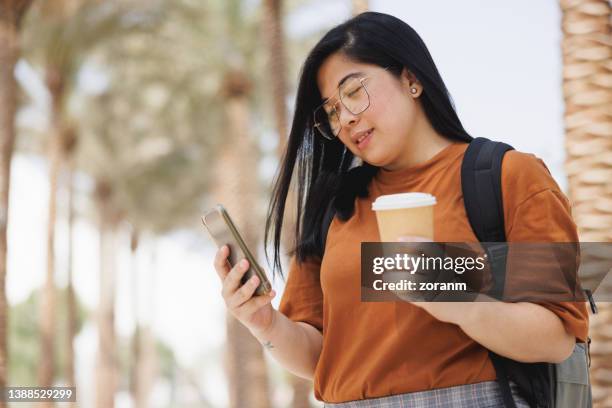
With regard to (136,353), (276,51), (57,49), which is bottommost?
(136,353)

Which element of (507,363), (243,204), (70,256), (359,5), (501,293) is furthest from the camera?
(70,256)

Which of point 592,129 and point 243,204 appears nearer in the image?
point 592,129

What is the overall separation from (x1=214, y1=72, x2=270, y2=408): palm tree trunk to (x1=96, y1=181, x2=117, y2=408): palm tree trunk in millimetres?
4733

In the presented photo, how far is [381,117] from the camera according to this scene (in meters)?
2.14

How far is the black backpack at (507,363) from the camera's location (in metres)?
1.81

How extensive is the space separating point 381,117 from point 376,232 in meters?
0.31

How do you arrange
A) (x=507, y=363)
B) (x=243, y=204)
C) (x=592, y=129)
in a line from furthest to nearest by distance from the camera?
(x=243, y=204) < (x=592, y=129) < (x=507, y=363)

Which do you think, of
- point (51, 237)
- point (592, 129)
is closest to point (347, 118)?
point (592, 129)

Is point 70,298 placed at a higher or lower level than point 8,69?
lower

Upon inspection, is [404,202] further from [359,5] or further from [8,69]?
[8,69]

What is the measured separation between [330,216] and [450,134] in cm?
44

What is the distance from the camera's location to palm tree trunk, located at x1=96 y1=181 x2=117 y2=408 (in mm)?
25453

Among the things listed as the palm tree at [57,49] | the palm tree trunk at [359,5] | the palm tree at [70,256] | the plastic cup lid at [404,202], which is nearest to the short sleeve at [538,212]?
the plastic cup lid at [404,202]

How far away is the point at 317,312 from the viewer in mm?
2459
